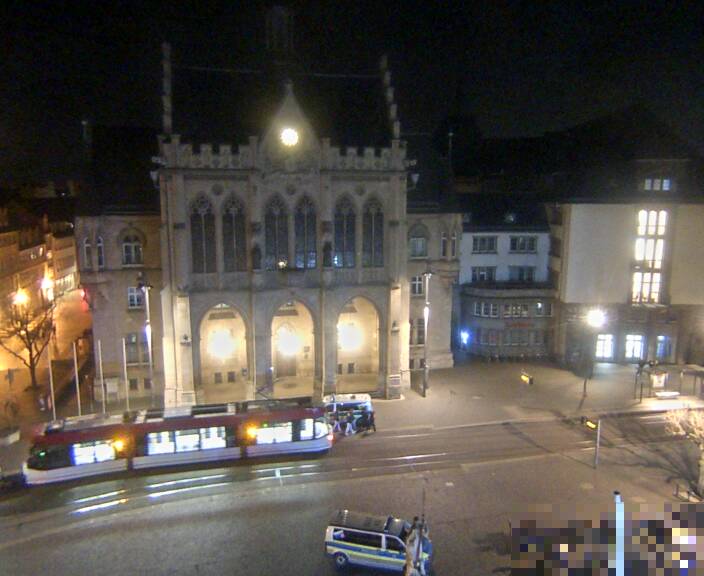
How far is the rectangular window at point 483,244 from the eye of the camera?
2248 inches

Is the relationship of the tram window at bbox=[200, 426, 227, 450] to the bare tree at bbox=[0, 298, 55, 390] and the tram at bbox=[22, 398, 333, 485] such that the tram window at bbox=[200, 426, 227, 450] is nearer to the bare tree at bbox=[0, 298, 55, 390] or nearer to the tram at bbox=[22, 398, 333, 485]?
the tram at bbox=[22, 398, 333, 485]

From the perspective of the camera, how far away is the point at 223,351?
1903 inches

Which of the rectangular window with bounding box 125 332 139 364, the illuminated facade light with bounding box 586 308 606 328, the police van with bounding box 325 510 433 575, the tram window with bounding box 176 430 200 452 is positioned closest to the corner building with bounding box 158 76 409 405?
the rectangular window with bounding box 125 332 139 364

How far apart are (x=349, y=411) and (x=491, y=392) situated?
1332 centimetres

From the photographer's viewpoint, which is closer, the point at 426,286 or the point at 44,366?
the point at 426,286

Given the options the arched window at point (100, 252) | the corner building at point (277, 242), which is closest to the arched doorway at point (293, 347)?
the corner building at point (277, 242)

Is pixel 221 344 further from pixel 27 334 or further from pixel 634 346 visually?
pixel 634 346

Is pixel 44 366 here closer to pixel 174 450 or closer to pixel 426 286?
pixel 174 450

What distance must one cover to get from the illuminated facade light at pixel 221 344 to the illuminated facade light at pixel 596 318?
30.8 m

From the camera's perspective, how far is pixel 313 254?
1763 inches

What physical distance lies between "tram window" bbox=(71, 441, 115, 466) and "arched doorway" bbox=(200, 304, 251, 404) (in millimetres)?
13845

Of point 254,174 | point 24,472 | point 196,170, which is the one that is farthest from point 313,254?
point 24,472

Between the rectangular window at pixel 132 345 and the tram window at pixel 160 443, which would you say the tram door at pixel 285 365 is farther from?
the tram window at pixel 160 443

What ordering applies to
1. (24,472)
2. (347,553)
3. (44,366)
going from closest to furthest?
1. (347,553)
2. (24,472)
3. (44,366)
